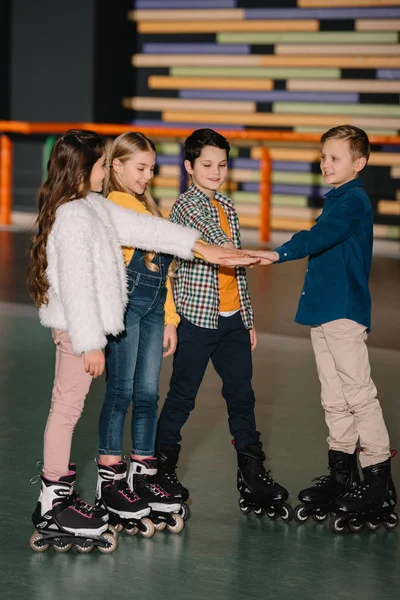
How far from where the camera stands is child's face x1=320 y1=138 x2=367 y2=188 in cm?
334

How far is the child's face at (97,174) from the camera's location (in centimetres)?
313

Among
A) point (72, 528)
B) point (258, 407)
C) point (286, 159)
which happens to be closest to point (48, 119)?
point (286, 159)

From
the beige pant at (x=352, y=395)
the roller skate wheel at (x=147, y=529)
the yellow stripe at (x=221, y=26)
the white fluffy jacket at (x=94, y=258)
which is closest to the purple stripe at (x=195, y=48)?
the yellow stripe at (x=221, y=26)

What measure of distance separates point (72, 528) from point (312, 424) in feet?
4.90

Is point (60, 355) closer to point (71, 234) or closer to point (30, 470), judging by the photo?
point (71, 234)

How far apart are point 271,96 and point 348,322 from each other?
275 inches

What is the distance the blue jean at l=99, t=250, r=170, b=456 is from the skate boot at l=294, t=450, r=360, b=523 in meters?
0.47

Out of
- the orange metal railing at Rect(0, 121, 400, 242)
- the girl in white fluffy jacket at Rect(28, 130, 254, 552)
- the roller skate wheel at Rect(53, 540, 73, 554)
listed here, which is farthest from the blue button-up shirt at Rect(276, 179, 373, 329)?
the orange metal railing at Rect(0, 121, 400, 242)

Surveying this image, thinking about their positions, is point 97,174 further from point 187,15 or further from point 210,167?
point 187,15

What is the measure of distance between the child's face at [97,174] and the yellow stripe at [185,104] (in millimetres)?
7167

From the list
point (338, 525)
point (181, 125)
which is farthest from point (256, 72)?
point (338, 525)

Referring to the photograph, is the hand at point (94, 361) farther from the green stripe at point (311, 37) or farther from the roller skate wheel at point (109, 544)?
the green stripe at point (311, 37)

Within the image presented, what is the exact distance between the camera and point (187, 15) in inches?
403

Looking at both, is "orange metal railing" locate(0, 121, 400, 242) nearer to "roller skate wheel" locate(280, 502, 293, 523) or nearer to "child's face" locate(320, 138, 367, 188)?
"child's face" locate(320, 138, 367, 188)
